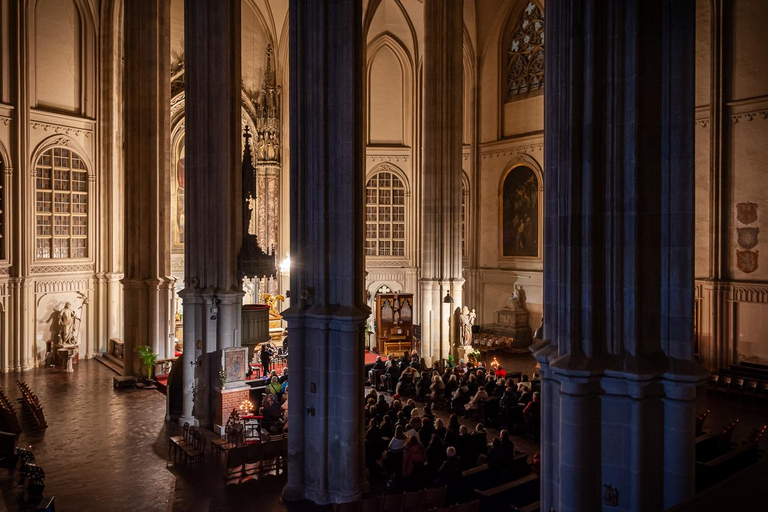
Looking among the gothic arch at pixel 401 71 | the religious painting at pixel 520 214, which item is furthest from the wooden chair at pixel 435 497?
the gothic arch at pixel 401 71

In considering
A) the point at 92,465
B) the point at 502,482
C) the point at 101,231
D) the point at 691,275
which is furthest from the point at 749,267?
the point at 101,231

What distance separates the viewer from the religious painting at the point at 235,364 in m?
15.2

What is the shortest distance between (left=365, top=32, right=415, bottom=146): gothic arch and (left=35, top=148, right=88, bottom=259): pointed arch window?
45.7ft

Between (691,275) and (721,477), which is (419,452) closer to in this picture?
(721,477)

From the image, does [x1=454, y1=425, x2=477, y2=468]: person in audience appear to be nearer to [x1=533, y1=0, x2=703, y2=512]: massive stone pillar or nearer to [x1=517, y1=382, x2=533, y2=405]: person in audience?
[x1=517, y1=382, x2=533, y2=405]: person in audience

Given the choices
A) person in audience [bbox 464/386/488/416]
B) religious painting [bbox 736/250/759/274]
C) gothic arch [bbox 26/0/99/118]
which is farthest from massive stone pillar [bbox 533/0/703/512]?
gothic arch [bbox 26/0/99/118]

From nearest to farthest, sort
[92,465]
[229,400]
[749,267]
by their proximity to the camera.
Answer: [92,465]
[229,400]
[749,267]

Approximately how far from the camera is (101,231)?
85.9ft

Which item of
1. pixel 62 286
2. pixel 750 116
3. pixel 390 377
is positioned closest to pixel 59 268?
pixel 62 286

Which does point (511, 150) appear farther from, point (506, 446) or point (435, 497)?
point (435, 497)

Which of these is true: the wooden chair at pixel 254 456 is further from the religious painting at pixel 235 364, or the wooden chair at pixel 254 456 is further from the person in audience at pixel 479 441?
the person in audience at pixel 479 441

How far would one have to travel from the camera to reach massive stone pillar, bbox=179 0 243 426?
51.4 feet

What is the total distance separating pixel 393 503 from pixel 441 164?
15.6 metres

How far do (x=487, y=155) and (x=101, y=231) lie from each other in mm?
18442
